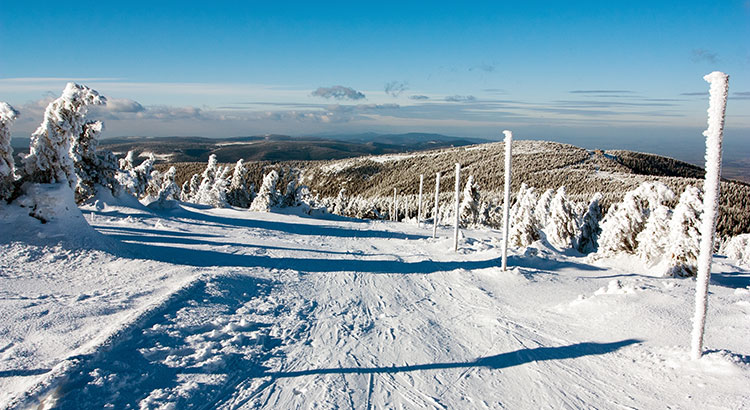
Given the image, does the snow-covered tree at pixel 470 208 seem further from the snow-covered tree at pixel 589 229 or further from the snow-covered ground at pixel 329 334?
the snow-covered ground at pixel 329 334

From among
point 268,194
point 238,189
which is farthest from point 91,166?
point 238,189

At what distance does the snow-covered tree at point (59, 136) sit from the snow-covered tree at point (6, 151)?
839mm

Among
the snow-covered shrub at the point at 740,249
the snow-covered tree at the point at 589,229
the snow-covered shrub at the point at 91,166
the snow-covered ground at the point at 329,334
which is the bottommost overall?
the snow-covered shrub at the point at 740,249

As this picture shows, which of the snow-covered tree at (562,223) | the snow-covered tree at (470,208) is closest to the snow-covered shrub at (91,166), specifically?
the snow-covered tree at (562,223)

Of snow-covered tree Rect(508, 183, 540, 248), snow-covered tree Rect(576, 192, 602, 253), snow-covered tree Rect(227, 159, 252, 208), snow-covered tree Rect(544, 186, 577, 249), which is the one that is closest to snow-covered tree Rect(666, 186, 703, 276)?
snow-covered tree Rect(508, 183, 540, 248)

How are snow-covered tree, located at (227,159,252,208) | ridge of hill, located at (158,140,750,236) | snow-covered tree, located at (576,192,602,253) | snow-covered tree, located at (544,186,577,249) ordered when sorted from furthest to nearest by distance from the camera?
1. ridge of hill, located at (158,140,750,236)
2. snow-covered tree, located at (227,159,252,208)
3. snow-covered tree, located at (576,192,602,253)
4. snow-covered tree, located at (544,186,577,249)

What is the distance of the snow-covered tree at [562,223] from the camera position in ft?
94.7

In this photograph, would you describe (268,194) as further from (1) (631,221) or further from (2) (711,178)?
(2) (711,178)

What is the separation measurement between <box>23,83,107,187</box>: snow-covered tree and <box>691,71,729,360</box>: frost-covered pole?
626 inches

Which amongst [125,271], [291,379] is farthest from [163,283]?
[291,379]

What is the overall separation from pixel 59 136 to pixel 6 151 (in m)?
2.40

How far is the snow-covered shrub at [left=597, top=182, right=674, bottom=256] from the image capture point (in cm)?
1867

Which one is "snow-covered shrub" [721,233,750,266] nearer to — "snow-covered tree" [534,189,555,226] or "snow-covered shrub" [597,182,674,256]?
"snow-covered tree" [534,189,555,226]

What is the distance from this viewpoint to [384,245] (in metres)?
19.4
